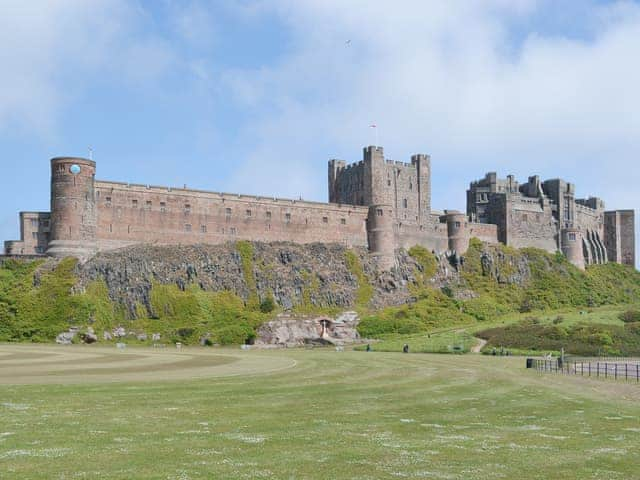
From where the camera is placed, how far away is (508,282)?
11344 centimetres

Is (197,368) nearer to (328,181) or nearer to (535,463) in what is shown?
(535,463)

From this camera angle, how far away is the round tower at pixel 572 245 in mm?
126625

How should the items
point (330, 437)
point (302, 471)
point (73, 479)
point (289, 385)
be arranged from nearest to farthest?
point (73, 479), point (302, 471), point (330, 437), point (289, 385)

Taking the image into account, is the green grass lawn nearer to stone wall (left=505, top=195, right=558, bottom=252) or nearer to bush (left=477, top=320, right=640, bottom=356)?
bush (left=477, top=320, right=640, bottom=356)

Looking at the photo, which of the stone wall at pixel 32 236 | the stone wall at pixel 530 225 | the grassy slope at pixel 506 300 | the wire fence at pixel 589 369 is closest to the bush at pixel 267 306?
the grassy slope at pixel 506 300

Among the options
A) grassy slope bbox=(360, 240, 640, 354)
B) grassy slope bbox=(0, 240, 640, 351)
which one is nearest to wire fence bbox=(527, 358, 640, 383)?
grassy slope bbox=(360, 240, 640, 354)

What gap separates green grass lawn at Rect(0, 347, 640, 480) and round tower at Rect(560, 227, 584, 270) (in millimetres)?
89095

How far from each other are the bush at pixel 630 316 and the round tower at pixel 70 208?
193 feet

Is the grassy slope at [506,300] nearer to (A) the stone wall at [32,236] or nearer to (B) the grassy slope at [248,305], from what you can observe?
(B) the grassy slope at [248,305]

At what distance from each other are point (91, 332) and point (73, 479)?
6426cm

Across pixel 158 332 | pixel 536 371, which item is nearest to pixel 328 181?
pixel 158 332

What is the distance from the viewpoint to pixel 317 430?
24578mm

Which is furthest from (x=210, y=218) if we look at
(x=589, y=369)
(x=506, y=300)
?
(x=589, y=369)

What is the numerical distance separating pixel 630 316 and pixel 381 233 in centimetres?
3300
